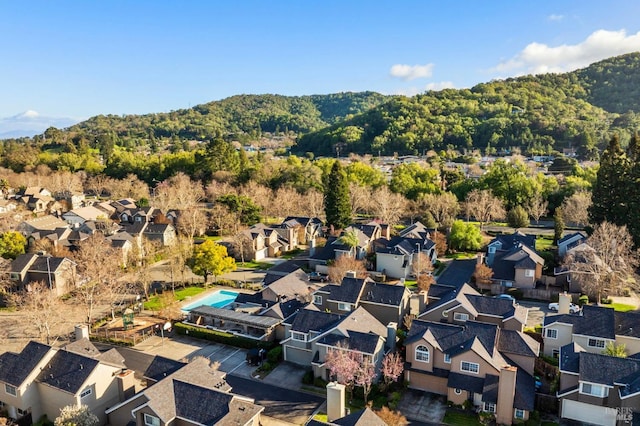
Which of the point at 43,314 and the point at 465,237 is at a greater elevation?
the point at 465,237

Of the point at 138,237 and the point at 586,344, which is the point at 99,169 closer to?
the point at 138,237

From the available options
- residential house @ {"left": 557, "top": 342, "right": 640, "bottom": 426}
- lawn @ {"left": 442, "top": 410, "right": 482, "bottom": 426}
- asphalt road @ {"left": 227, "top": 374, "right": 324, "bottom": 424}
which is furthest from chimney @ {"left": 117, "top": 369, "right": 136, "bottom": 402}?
residential house @ {"left": 557, "top": 342, "right": 640, "bottom": 426}

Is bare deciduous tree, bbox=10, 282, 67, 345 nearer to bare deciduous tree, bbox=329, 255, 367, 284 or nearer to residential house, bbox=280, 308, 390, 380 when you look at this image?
residential house, bbox=280, 308, 390, 380

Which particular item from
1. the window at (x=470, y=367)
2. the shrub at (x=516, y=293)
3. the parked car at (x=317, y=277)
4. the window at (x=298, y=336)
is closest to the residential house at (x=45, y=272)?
the parked car at (x=317, y=277)

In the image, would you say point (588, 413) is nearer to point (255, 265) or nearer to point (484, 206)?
point (255, 265)

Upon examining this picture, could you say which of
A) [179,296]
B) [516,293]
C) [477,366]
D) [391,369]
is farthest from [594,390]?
[179,296]

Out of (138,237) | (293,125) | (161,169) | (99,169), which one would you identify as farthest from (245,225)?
(293,125)
